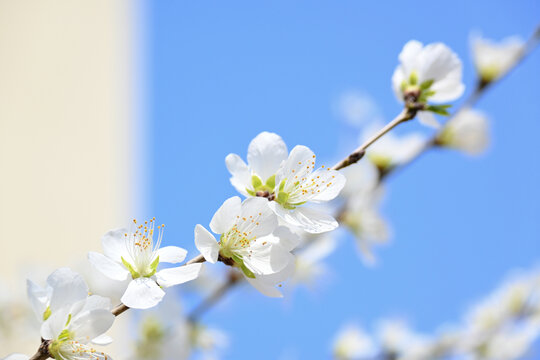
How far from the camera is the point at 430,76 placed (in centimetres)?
60

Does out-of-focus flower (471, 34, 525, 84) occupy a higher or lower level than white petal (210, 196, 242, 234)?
higher

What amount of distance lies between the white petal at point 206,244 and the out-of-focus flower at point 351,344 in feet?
2.38

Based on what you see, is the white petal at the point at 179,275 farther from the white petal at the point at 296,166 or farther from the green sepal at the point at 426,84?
the green sepal at the point at 426,84

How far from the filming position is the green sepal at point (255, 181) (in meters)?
0.51

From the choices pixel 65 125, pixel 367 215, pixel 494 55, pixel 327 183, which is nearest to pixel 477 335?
pixel 367 215

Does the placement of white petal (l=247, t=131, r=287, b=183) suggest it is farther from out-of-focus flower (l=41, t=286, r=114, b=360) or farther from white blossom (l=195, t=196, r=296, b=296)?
out-of-focus flower (l=41, t=286, r=114, b=360)

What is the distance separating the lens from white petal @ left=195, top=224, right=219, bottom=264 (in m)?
0.44

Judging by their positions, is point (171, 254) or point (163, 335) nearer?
point (171, 254)

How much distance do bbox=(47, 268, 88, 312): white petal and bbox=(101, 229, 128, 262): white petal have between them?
4 centimetres

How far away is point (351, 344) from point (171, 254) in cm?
74

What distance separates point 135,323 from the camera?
83cm

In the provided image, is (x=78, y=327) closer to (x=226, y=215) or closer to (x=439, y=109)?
(x=226, y=215)

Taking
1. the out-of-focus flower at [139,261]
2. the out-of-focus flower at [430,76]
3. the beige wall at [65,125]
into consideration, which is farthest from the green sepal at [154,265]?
the beige wall at [65,125]

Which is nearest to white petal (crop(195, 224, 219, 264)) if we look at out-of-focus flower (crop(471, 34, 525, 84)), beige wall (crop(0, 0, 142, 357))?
out-of-focus flower (crop(471, 34, 525, 84))
